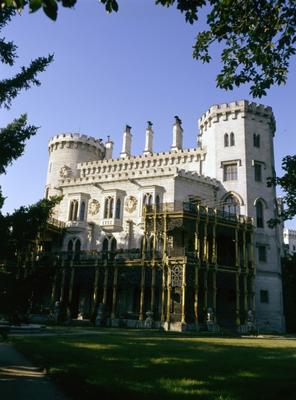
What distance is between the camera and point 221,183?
38.3 m

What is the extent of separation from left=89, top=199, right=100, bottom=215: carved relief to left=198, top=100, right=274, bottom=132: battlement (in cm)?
1370

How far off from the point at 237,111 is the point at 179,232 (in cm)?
1398

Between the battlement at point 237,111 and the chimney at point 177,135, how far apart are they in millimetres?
3094

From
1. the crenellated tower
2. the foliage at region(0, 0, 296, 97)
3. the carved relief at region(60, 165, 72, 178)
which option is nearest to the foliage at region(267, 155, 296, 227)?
the foliage at region(0, 0, 296, 97)

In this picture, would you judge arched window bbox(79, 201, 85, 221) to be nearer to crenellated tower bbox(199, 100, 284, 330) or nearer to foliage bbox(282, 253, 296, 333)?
crenellated tower bbox(199, 100, 284, 330)

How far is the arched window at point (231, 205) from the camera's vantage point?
123 ft

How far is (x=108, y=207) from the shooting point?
127 ft

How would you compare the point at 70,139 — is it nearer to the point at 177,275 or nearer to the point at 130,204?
the point at 130,204

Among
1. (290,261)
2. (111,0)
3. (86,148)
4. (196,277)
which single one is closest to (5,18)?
(111,0)

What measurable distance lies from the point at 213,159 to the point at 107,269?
1488 cm

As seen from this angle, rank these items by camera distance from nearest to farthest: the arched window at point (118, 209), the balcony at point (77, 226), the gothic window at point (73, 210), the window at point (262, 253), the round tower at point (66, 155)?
the window at point (262, 253) → the arched window at point (118, 209) → the balcony at point (77, 226) → the gothic window at point (73, 210) → the round tower at point (66, 155)

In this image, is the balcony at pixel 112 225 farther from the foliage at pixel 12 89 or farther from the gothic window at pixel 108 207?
the foliage at pixel 12 89

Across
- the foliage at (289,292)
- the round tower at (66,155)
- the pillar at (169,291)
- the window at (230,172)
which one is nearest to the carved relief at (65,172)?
the round tower at (66,155)

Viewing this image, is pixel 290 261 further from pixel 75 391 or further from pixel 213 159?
pixel 75 391
